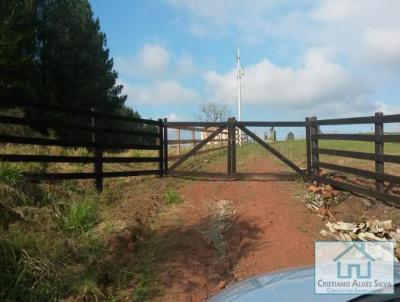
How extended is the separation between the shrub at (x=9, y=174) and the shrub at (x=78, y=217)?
2.91 feet

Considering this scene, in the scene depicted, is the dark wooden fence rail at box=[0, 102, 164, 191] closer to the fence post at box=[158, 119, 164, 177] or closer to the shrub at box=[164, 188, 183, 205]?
the fence post at box=[158, 119, 164, 177]

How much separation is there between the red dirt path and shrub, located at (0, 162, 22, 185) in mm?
2425

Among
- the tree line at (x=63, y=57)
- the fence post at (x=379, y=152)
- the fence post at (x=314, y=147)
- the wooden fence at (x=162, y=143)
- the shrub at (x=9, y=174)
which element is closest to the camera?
the shrub at (x=9, y=174)

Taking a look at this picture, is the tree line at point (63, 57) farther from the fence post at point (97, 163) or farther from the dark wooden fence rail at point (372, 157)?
the dark wooden fence rail at point (372, 157)

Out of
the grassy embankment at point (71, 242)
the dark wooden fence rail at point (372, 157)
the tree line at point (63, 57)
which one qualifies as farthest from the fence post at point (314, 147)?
the tree line at point (63, 57)

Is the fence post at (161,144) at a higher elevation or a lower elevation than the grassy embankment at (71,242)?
higher

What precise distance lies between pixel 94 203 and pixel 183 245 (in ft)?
6.22

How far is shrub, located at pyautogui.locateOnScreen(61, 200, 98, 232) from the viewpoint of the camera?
652 cm

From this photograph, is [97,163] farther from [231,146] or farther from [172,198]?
[231,146]

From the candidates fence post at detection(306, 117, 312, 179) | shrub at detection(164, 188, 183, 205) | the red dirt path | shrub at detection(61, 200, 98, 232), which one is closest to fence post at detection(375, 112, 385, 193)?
the red dirt path

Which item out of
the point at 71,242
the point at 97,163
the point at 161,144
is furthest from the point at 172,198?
the point at 161,144

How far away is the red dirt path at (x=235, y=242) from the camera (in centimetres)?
564

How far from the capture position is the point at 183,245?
666cm

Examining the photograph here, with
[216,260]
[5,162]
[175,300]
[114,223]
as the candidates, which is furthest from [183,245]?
[5,162]
